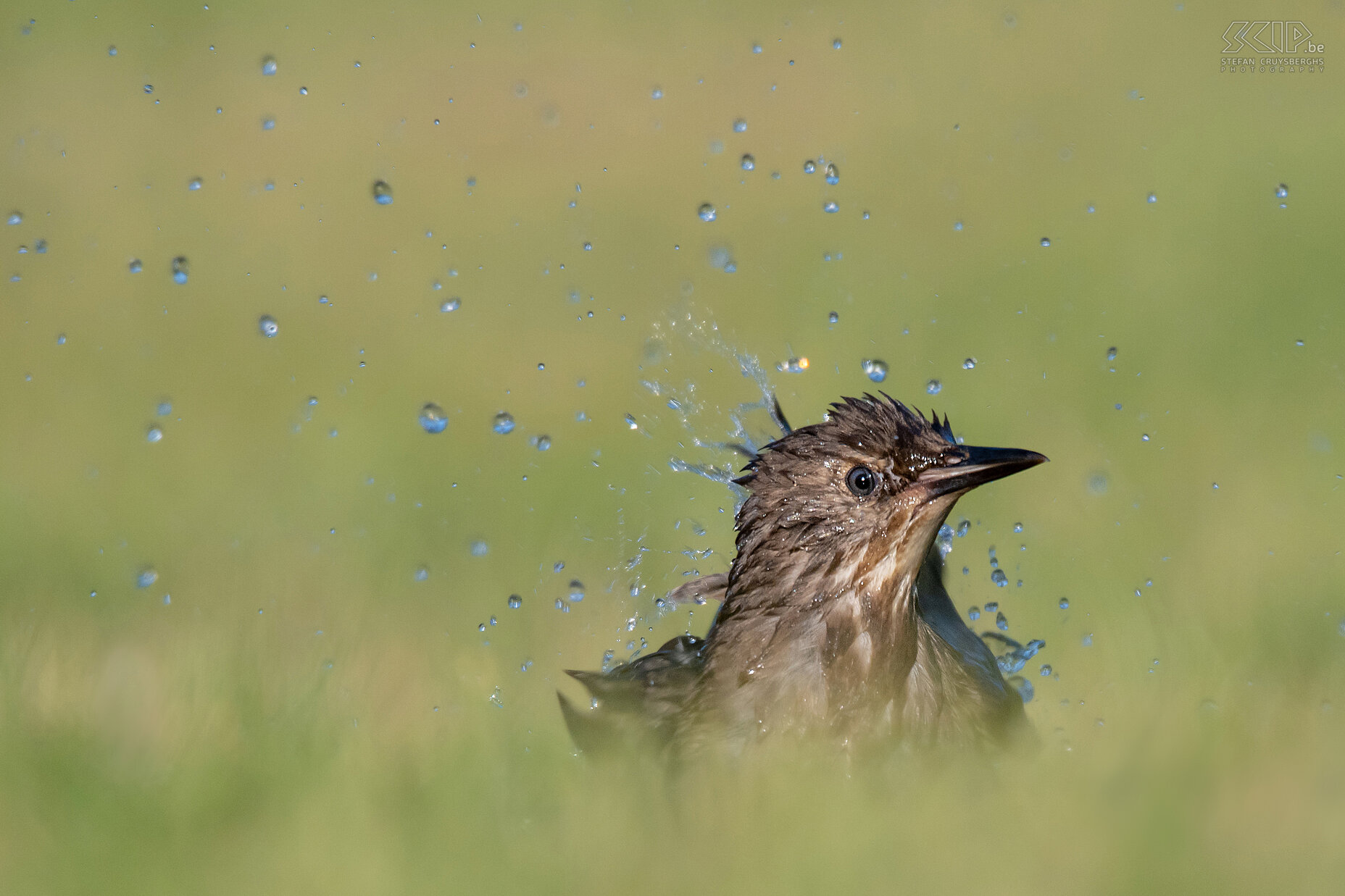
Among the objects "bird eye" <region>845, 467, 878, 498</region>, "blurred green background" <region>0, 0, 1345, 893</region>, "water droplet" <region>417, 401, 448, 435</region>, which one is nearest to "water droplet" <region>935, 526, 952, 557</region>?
"blurred green background" <region>0, 0, 1345, 893</region>

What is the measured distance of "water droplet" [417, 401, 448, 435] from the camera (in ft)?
21.1

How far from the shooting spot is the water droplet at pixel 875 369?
650 centimetres

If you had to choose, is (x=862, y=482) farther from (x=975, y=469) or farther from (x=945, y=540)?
(x=945, y=540)

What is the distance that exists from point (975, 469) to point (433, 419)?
134 inches

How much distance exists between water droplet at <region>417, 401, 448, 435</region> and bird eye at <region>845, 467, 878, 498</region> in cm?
296

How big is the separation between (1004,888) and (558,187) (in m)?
6.18

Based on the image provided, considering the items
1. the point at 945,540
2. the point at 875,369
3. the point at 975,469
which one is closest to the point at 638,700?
the point at 975,469

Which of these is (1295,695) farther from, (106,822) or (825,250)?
(825,250)

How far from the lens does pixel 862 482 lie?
402 centimetres

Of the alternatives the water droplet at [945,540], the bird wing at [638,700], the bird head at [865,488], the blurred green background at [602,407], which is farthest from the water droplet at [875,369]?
the bird head at [865,488]

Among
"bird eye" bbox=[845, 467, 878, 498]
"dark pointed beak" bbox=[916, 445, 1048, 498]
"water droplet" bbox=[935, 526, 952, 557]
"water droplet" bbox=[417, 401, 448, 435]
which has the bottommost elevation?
"dark pointed beak" bbox=[916, 445, 1048, 498]

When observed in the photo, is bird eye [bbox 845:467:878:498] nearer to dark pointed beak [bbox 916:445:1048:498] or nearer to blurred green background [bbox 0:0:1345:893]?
dark pointed beak [bbox 916:445:1048:498]

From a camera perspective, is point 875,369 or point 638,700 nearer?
point 638,700

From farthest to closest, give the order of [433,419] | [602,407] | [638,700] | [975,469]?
1. [602,407]
2. [433,419]
3. [638,700]
4. [975,469]
